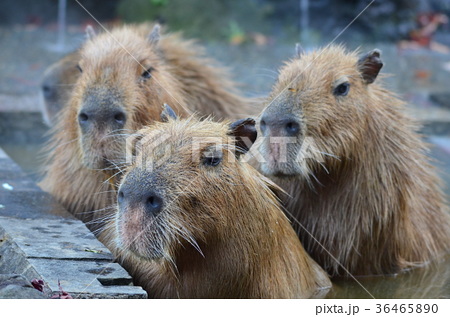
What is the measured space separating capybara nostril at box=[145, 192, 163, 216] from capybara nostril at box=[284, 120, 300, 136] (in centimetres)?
135

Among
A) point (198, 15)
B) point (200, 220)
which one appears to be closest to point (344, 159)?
point (200, 220)

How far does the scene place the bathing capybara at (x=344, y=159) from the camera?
4785 mm

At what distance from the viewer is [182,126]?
4.06m

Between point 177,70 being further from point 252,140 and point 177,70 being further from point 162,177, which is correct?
point 162,177

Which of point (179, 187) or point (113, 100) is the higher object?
point (113, 100)

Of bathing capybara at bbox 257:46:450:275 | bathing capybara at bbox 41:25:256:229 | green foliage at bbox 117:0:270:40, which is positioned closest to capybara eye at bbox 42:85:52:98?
bathing capybara at bbox 41:25:256:229

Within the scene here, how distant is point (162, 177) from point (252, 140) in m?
0.64

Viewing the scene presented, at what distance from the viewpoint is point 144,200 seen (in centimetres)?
366

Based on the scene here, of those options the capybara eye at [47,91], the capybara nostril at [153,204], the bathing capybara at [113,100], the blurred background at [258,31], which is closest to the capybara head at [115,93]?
the bathing capybara at [113,100]

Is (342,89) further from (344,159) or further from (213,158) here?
(213,158)

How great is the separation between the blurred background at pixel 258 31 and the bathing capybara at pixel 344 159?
A: 16.8ft

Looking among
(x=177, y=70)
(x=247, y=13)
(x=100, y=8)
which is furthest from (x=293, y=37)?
(x=177, y=70)

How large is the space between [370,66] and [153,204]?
217cm

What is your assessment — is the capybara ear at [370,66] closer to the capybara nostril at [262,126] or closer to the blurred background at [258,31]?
the capybara nostril at [262,126]
